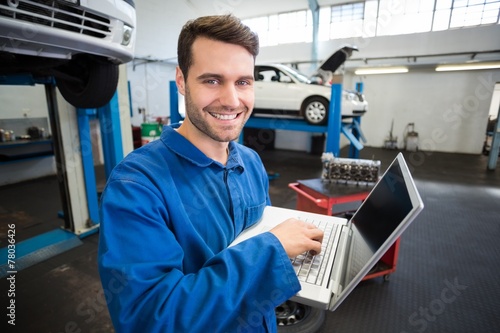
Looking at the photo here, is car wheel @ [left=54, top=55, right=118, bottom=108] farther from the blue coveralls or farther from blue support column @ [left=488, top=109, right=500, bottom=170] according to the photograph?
blue support column @ [left=488, top=109, right=500, bottom=170]

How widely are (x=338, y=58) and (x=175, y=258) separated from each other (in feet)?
13.7

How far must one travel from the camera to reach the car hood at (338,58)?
3.77 metres

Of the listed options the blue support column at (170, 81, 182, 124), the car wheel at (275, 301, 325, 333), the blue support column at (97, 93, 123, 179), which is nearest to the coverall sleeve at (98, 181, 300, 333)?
the car wheel at (275, 301, 325, 333)

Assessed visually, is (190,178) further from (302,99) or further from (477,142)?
(477,142)

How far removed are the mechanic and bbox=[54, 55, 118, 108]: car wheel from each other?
1.52 metres

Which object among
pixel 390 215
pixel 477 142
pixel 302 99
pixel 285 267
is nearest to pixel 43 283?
pixel 285 267

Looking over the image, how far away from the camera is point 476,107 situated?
24.2 ft

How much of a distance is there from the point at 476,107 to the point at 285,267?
9439mm

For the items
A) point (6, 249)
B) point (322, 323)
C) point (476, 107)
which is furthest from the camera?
point (476, 107)

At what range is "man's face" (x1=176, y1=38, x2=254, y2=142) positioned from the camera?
2.44ft

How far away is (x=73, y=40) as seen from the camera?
137cm

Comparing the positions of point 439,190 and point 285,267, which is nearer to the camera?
point 285,267

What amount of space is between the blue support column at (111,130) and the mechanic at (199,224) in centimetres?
184

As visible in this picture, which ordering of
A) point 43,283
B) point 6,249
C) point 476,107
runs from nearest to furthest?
point 43,283 → point 6,249 → point 476,107
